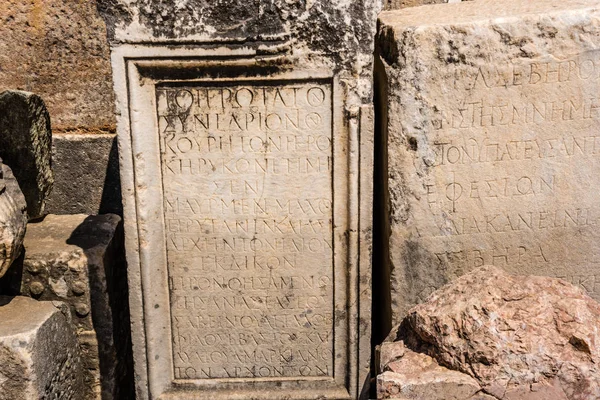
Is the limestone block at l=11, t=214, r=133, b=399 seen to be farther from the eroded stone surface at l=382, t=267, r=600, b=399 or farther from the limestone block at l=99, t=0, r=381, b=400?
the eroded stone surface at l=382, t=267, r=600, b=399

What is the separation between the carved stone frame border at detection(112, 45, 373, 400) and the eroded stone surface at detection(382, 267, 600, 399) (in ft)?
1.69

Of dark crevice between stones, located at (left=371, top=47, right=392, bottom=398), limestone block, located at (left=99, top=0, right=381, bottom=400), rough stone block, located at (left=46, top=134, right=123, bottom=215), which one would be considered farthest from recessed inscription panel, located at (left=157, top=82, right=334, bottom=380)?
rough stone block, located at (left=46, top=134, right=123, bottom=215)

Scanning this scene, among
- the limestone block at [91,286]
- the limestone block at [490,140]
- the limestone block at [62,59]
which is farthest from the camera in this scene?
the limestone block at [62,59]

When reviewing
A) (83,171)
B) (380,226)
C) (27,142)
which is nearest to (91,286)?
(27,142)

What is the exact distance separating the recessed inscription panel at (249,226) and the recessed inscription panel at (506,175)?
15.5 inches

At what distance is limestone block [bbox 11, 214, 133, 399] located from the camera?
378 centimetres

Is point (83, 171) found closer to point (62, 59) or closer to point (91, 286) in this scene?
point (62, 59)

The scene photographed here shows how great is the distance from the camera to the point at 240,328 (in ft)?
12.0

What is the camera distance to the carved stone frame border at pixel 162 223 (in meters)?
3.29

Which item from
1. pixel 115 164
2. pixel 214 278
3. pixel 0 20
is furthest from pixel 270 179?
pixel 0 20

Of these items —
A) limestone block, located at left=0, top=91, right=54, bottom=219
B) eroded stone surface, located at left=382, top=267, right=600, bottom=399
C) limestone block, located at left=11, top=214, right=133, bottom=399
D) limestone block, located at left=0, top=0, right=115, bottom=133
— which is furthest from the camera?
limestone block, located at left=0, top=0, right=115, bottom=133

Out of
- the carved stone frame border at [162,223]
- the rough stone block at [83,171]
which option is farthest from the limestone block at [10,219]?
the rough stone block at [83,171]

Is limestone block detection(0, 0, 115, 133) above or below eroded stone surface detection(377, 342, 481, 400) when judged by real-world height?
above

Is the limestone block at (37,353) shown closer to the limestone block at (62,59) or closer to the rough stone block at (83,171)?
the rough stone block at (83,171)
